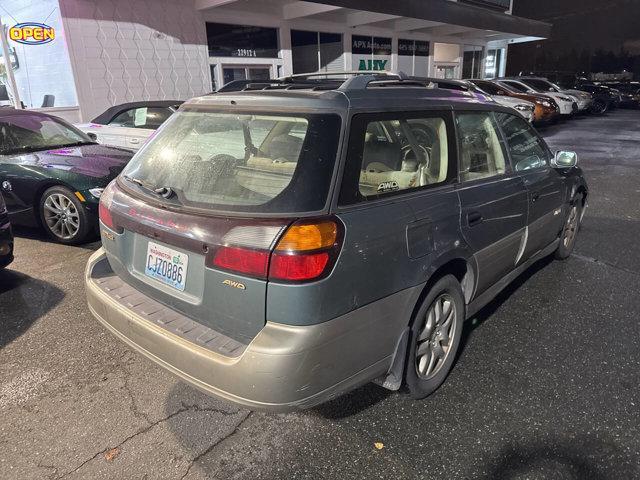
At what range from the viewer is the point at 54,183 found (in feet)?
16.1

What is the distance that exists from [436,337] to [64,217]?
4.13 m

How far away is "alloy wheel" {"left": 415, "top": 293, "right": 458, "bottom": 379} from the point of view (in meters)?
2.52

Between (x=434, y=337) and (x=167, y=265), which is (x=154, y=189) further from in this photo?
(x=434, y=337)

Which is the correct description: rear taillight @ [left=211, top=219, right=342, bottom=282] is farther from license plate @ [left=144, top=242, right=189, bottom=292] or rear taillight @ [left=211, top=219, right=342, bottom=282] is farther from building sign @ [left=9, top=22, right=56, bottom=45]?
building sign @ [left=9, top=22, right=56, bottom=45]

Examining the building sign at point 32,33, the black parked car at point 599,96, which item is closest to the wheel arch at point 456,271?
the building sign at point 32,33

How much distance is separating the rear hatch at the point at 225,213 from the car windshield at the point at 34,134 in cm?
382

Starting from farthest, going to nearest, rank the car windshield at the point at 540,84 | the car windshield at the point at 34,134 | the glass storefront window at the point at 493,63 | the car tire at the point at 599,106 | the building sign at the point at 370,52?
the glass storefront window at the point at 493,63
the car tire at the point at 599,106
the building sign at the point at 370,52
the car windshield at the point at 540,84
the car windshield at the point at 34,134

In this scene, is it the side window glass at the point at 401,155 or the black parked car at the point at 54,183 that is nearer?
the side window glass at the point at 401,155

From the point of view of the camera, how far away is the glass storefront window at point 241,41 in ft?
44.9

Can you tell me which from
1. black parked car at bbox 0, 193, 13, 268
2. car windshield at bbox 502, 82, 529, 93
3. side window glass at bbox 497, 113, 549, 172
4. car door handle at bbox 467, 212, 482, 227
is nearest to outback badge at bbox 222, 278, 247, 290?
car door handle at bbox 467, 212, 482, 227

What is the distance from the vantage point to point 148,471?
84.0 inches

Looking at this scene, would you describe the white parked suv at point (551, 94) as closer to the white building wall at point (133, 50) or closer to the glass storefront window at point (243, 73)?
the glass storefront window at point (243, 73)

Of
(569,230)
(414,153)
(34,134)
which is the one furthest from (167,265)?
(34,134)

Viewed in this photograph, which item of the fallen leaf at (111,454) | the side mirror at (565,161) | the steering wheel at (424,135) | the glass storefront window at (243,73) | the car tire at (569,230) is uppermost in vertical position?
the glass storefront window at (243,73)
